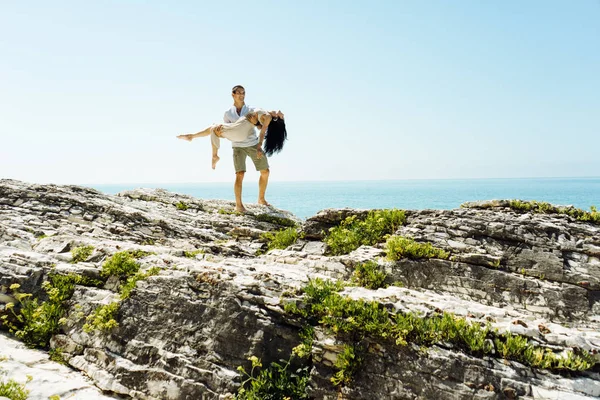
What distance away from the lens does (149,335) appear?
6898mm

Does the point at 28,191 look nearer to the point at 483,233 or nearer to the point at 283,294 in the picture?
the point at 283,294

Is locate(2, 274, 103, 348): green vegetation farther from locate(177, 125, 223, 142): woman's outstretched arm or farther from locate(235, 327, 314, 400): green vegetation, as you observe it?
locate(177, 125, 223, 142): woman's outstretched arm

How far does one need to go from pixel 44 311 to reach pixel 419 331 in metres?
7.51

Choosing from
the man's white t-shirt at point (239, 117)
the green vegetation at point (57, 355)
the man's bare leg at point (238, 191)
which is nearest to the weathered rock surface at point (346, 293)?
the green vegetation at point (57, 355)

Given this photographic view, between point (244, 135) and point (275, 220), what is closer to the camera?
point (275, 220)

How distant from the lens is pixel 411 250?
8117 millimetres

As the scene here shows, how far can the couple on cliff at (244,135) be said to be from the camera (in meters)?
13.6

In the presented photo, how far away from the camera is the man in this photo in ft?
44.5

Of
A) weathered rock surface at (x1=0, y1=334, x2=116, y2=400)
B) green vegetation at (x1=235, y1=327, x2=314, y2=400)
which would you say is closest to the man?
weathered rock surface at (x1=0, y1=334, x2=116, y2=400)

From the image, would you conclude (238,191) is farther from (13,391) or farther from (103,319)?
(13,391)

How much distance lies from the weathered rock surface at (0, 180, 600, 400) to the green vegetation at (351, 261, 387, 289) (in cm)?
23

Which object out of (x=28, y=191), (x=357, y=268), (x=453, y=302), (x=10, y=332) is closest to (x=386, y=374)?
(x=453, y=302)

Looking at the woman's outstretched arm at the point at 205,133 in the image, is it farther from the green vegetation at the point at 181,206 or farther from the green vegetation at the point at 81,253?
the green vegetation at the point at 81,253

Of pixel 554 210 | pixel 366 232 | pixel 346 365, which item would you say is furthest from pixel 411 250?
pixel 554 210
